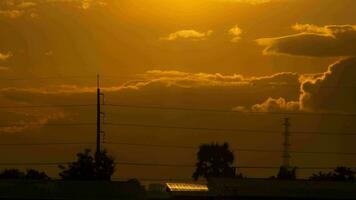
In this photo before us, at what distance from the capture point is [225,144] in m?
115

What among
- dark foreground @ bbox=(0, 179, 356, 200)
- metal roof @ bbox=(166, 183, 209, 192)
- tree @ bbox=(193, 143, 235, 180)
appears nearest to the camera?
dark foreground @ bbox=(0, 179, 356, 200)

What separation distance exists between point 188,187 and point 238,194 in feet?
48.2

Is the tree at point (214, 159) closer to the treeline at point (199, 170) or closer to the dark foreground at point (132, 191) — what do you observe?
the treeline at point (199, 170)

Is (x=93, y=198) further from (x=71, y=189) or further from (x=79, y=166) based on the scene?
(x=79, y=166)

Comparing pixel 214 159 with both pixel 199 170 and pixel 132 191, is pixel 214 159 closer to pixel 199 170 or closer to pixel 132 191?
pixel 199 170

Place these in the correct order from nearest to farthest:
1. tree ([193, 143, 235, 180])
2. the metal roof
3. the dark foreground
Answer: the dark foreground < the metal roof < tree ([193, 143, 235, 180])

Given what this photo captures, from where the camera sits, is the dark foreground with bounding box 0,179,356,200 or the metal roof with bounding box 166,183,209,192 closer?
the dark foreground with bounding box 0,179,356,200

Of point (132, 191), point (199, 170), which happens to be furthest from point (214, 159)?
point (132, 191)

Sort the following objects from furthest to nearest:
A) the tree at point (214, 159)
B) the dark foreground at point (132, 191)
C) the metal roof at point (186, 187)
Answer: the tree at point (214, 159) < the metal roof at point (186, 187) < the dark foreground at point (132, 191)

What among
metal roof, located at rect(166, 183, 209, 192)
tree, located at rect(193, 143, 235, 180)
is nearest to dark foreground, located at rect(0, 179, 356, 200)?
metal roof, located at rect(166, 183, 209, 192)

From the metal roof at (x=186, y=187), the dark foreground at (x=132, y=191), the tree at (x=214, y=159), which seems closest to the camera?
the dark foreground at (x=132, y=191)

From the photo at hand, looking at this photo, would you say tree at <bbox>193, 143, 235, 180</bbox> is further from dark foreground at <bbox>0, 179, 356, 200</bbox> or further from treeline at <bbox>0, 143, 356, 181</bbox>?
dark foreground at <bbox>0, 179, 356, 200</bbox>

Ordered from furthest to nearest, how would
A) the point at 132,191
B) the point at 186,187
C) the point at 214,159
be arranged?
1. the point at 214,159
2. the point at 186,187
3. the point at 132,191

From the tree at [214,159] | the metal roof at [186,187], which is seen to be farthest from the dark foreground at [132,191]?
the tree at [214,159]
